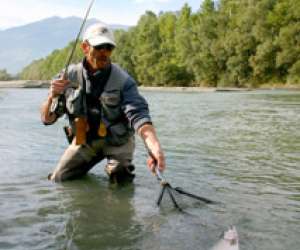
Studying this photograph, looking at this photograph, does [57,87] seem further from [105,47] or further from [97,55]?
[105,47]

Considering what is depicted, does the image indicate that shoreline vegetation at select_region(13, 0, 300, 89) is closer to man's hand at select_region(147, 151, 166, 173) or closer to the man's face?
the man's face

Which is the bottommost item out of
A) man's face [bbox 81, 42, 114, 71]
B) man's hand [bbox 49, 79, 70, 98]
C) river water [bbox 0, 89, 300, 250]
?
river water [bbox 0, 89, 300, 250]

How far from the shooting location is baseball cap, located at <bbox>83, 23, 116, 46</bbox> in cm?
527

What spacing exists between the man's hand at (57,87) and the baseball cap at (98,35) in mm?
529

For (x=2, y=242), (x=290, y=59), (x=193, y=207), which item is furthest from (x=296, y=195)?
(x=290, y=59)

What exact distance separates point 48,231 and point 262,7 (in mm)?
67888

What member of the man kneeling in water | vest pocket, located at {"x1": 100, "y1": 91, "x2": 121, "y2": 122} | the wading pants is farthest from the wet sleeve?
the wading pants

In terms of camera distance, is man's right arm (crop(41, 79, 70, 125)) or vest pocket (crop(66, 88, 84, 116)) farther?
vest pocket (crop(66, 88, 84, 116))

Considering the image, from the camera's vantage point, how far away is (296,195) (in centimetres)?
614

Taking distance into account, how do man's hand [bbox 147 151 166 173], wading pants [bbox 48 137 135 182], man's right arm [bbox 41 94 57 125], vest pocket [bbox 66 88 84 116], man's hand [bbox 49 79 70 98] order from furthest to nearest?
wading pants [bbox 48 137 135 182] < vest pocket [bbox 66 88 84 116] < man's right arm [bbox 41 94 57 125] < man's hand [bbox 49 79 70 98] < man's hand [bbox 147 151 166 173]

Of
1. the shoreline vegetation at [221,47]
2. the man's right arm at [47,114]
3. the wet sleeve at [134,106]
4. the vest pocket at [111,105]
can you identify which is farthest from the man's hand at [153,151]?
the shoreline vegetation at [221,47]

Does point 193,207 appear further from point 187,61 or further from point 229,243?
point 187,61

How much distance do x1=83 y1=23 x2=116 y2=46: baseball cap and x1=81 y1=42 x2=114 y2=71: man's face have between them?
0.07m

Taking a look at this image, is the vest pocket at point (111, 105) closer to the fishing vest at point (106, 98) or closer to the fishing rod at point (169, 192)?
the fishing vest at point (106, 98)
